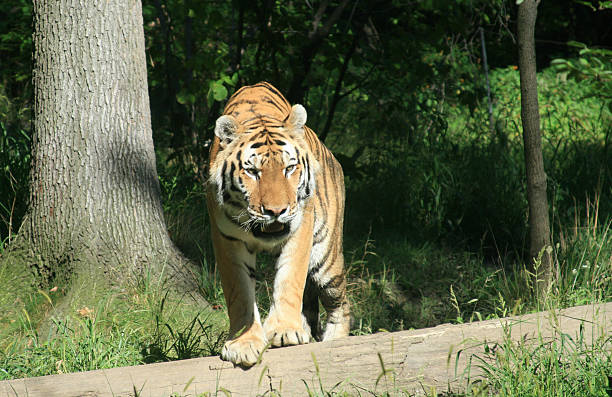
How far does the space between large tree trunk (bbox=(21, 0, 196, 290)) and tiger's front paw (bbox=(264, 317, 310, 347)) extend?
1458 mm

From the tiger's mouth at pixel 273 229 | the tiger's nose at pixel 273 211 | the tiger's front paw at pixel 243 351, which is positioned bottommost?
the tiger's front paw at pixel 243 351

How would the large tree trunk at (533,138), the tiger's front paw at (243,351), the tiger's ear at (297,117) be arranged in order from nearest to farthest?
the tiger's front paw at (243,351)
the tiger's ear at (297,117)
the large tree trunk at (533,138)

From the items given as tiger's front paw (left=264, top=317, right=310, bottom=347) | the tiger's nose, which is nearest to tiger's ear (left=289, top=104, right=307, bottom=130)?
the tiger's nose

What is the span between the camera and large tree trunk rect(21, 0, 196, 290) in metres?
4.52

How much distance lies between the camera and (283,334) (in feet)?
10.9

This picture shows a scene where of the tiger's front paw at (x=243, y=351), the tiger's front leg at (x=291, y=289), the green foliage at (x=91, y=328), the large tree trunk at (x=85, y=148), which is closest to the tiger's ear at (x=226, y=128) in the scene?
the tiger's front leg at (x=291, y=289)

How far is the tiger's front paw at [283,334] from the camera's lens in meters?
3.31

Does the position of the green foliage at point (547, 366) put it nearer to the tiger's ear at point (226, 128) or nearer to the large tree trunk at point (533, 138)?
the large tree trunk at point (533, 138)

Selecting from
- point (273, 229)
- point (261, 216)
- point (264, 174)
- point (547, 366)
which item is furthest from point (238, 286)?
point (547, 366)

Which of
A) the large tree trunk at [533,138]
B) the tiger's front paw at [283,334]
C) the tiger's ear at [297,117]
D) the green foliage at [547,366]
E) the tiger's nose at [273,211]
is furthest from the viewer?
the large tree trunk at [533,138]

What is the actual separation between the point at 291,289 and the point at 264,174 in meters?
0.65

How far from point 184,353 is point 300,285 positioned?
77cm

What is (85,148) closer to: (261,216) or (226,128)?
(226,128)

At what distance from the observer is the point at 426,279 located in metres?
5.74
